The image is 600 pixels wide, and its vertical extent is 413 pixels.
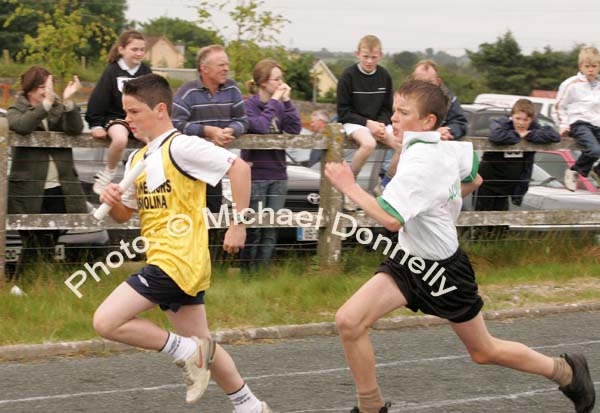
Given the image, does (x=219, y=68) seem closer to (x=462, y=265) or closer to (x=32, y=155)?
(x=32, y=155)

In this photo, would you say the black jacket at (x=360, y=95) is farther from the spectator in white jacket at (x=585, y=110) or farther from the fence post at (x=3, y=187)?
the fence post at (x=3, y=187)

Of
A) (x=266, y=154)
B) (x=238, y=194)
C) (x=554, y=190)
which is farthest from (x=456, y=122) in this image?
(x=238, y=194)

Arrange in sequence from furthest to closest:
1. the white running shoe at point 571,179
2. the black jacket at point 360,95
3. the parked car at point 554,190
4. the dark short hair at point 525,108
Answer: the parked car at point 554,190 → the white running shoe at point 571,179 → the dark short hair at point 525,108 → the black jacket at point 360,95

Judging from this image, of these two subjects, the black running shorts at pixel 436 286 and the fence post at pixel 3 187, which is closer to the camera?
the black running shorts at pixel 436 286

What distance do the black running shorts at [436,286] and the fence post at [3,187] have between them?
4428 millimetres

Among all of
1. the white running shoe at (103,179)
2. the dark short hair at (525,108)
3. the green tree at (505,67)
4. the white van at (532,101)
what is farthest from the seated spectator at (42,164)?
the green tree at (505,67)

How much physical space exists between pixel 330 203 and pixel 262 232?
709mm

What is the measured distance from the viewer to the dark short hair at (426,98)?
17.7 ft

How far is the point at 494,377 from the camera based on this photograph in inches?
278

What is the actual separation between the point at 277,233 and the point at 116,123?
→ 211cm

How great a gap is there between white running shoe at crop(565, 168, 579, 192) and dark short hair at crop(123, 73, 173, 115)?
6.85 metres

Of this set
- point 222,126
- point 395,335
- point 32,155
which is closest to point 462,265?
point 395,335

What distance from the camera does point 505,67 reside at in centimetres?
6341

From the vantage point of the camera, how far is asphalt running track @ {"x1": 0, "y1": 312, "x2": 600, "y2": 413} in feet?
20.9
